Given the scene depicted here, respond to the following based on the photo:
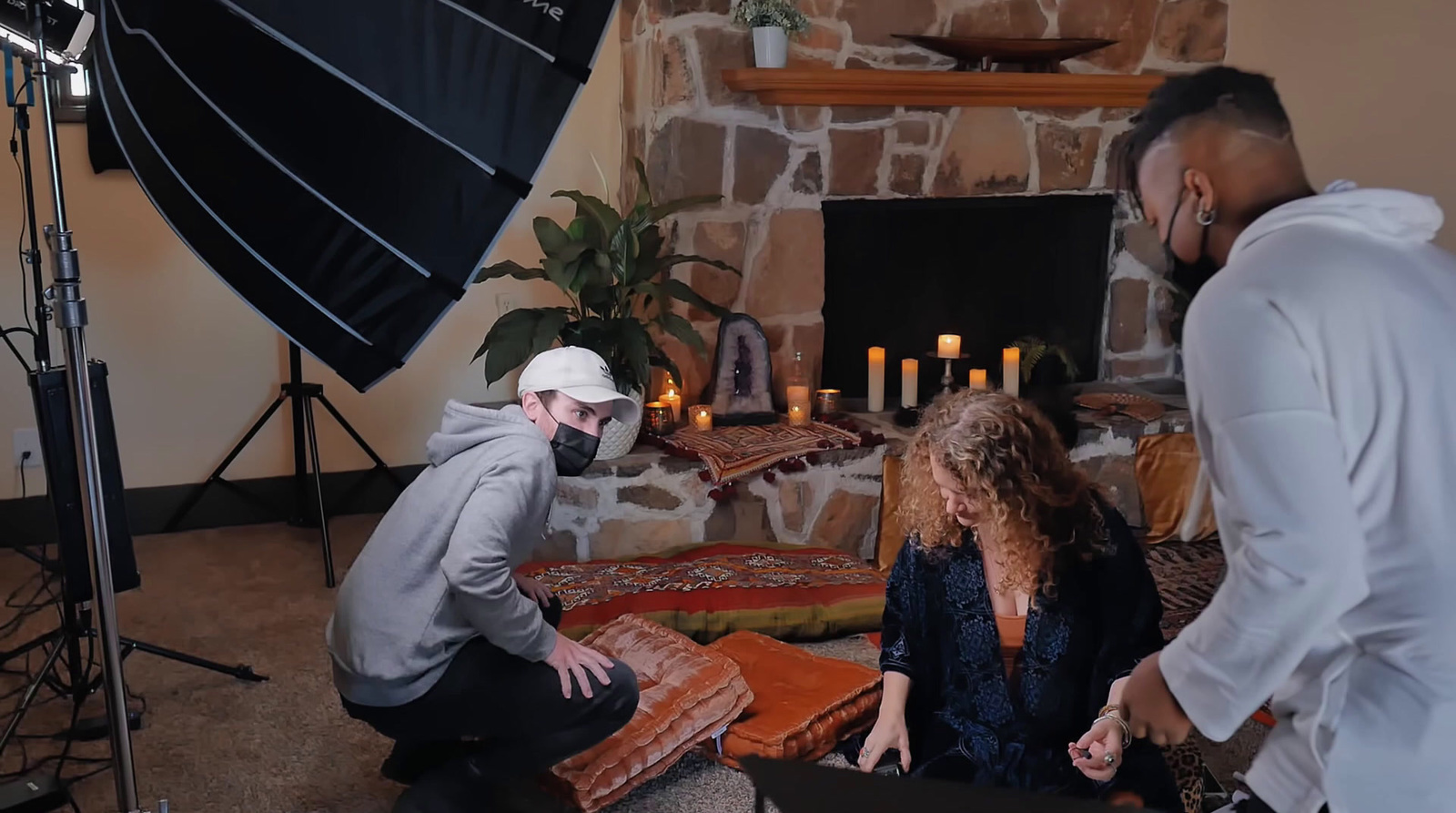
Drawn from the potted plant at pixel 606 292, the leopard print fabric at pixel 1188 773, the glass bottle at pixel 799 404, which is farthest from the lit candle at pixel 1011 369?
the leopard print fabric at pixel 1188 773

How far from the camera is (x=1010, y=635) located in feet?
5.89

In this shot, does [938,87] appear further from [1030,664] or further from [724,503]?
[1030,664]

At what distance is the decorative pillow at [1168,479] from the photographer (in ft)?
11.6

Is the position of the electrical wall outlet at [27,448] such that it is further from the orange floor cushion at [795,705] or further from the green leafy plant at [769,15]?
the green leafy plant at [769,15]

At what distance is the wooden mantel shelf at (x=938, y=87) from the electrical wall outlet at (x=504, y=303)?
97 cm

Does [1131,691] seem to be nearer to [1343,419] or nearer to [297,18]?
[1343,419]

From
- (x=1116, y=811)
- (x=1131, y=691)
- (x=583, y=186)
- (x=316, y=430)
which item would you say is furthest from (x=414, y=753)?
(x=583, y=186)

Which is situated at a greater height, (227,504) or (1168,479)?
(1168,479)

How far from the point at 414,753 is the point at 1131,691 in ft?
4.59

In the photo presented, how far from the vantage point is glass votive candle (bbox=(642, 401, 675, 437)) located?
3.36m

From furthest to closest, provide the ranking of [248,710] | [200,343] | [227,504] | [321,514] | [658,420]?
1. [227,504]
2. [200,343]
3. [658,420]
4. [321,514]
5. [248,710]

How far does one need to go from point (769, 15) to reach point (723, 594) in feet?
5.07

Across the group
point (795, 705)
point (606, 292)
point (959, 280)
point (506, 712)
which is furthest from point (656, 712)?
point (959, 280)

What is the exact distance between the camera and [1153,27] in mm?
3803
